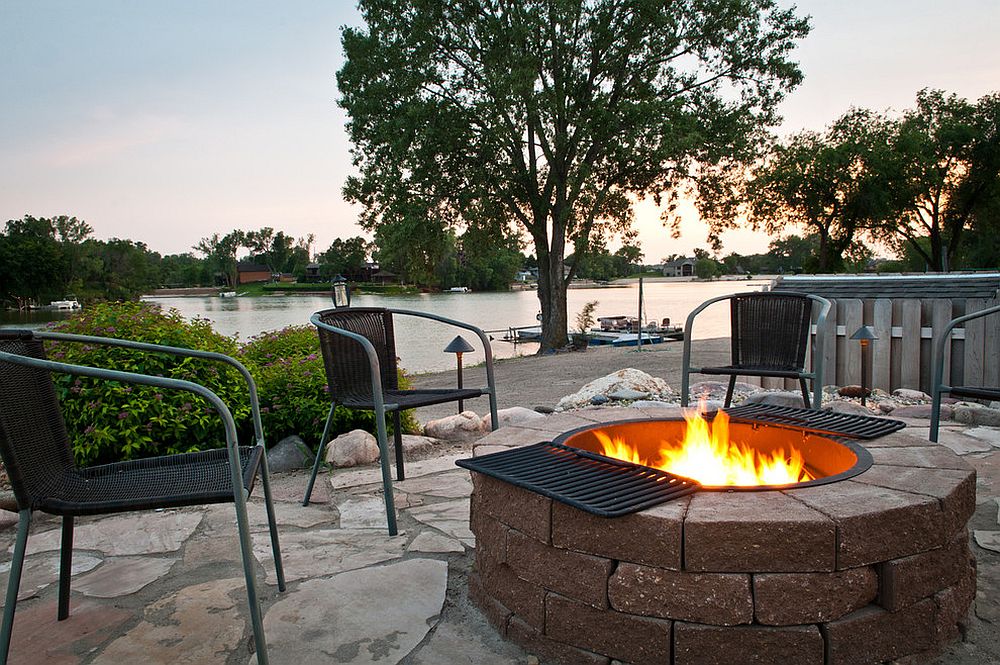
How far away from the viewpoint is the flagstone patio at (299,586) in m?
1.79

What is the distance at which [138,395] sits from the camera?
11.8 feet

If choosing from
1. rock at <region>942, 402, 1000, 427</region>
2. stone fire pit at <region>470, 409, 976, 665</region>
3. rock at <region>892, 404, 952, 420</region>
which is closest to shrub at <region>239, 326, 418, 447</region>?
stone fire pit at <region>470, 409, 976, 665</region>

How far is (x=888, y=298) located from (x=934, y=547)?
524 cm

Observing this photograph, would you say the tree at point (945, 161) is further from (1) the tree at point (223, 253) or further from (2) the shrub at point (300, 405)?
(1) the tree at point (223, 253)

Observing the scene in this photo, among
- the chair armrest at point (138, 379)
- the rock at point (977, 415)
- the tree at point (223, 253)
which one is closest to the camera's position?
the chair armrest at point (138, 379)

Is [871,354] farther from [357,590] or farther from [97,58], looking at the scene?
[97,58]

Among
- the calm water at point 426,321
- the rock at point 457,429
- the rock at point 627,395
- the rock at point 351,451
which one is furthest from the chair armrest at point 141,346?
the calm water at point 426,321

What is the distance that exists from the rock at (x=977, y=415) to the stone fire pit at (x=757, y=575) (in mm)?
2981

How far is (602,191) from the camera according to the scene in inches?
698

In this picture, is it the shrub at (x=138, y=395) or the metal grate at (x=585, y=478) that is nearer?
the metal grate at (x=585, y=478)

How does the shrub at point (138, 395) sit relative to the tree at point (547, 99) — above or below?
below

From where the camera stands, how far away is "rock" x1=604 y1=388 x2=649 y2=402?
18.8ft

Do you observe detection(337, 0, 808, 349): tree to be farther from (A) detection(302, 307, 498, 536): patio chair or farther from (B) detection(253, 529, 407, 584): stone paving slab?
(B) detection(253, 529, 407, 584): stone paving slab

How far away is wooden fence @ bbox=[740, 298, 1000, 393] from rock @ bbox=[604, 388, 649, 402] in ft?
5.22
